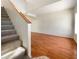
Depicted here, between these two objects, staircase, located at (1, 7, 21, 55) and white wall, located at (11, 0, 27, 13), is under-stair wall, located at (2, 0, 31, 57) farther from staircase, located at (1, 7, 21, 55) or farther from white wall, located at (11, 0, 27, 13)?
white wall, located at (11, 0, 27, 13)

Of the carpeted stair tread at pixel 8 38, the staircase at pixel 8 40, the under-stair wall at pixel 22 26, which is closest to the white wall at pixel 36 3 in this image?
the under-stair wall at pixel 22 26

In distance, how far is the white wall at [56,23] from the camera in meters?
6.99

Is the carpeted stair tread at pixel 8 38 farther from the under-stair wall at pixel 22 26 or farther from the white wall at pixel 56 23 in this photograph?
the white wall at pixel 56 23

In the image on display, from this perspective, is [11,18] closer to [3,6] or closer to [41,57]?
[3,6]

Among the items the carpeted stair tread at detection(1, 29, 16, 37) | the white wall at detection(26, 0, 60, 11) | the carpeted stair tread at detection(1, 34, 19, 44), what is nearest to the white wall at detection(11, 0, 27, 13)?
the white wall at detection(26, 0, 60, 11)

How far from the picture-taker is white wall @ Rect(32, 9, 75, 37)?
22.9 ft

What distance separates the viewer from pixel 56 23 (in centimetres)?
795

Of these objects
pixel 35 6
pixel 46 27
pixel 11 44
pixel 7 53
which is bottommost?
pixel 7 53

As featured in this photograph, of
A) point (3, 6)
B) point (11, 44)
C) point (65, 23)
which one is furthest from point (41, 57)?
point (65, 23)

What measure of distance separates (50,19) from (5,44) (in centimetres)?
612

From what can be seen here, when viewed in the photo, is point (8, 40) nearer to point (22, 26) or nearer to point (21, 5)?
point (22, 26)

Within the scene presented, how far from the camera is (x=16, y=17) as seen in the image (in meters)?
3.66

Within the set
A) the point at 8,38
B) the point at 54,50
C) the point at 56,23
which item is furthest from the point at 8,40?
the point at 56,23

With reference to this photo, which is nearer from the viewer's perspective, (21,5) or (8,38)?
(8,38)
